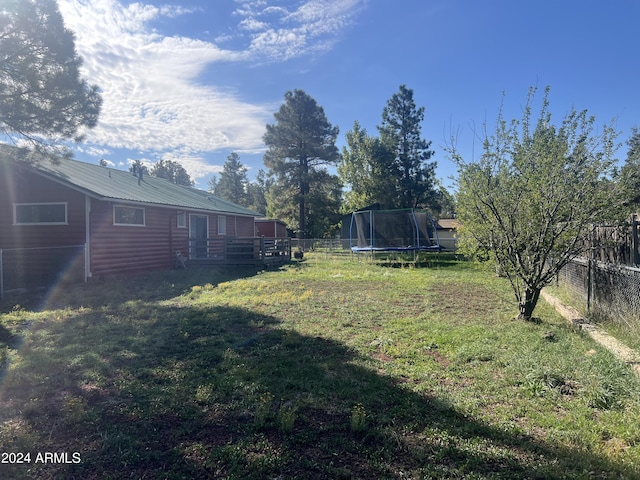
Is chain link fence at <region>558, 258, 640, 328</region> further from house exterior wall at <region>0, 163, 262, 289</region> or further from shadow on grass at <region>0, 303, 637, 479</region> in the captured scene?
house exterior wall at <region>0, 163, 262, 289</region>

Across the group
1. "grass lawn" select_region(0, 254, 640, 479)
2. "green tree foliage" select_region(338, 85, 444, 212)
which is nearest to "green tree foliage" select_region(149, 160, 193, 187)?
"green tree foliage" select_region(338, 85, 444, 212)

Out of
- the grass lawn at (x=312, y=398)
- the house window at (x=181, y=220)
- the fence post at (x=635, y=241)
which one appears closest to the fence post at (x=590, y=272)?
the grass lawn at (x=312, y=398)

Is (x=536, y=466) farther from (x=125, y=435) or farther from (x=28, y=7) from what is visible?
(x=28, y=7)

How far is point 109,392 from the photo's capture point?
3.46 m

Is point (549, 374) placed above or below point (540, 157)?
below

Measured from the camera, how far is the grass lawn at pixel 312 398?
7.90 feet

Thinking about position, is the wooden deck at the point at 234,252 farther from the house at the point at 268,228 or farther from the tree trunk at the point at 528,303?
the house at the point at 268,228

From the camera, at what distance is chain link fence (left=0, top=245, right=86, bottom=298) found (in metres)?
10.4

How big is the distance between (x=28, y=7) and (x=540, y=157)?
34.5 ft

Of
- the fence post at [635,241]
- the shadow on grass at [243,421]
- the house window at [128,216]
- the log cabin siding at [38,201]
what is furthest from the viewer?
the house window at [128,216]

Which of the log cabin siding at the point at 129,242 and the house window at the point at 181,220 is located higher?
the house window at the point at 181,220

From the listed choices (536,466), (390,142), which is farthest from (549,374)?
(390,142)

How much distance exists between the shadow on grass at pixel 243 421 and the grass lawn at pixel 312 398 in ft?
0.05

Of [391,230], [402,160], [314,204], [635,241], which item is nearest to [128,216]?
[391,230]
